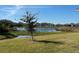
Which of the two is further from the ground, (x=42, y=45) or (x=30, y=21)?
(x=30, y=21)

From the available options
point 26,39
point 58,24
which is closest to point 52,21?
point 58,24

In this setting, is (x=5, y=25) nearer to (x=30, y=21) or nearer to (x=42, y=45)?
(x=30, y=21)

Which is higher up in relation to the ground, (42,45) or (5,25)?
(5,25)

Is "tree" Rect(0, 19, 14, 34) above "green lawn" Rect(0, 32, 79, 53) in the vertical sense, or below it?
above

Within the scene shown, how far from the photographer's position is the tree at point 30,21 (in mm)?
4168

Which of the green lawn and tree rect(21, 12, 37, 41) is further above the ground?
tree rect(21, 12, 37, 41)

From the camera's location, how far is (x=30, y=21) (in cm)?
419

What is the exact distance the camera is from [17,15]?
4.16 metres

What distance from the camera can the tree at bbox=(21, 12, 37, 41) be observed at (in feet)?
13.7

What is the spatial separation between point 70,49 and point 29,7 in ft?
1.99

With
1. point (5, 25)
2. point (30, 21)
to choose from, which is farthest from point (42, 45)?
Answer: point (5, 25)

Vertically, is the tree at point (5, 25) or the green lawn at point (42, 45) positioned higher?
the tree at point (5, 25)
